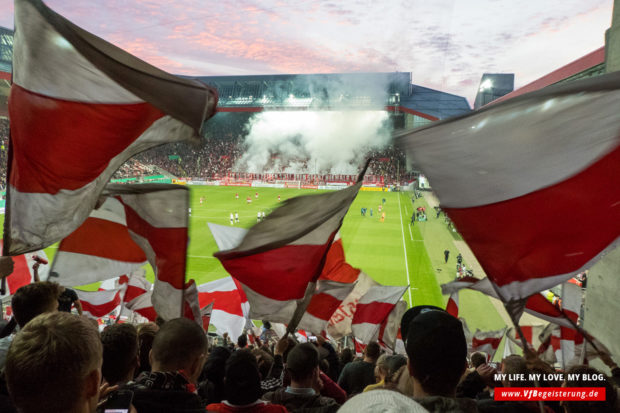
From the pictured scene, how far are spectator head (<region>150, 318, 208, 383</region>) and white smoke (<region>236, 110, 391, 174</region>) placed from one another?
61.5 m

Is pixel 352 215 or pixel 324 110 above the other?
pixel 324 110

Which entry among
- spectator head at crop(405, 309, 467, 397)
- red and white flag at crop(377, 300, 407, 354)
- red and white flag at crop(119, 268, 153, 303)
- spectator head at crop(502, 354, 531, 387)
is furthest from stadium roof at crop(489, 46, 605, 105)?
red and white flag at crop(119, 268, 153, 303)

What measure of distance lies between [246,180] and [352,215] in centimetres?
2570

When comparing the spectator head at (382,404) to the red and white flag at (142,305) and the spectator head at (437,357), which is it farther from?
the red and white flag at (142,305)

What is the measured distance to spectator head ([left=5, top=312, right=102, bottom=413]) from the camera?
4.07 feet

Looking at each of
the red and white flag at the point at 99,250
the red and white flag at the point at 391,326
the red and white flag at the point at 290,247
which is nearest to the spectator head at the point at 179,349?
the red and white flag at the point at 290,247

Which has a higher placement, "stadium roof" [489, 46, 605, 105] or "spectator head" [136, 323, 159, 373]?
"stadium roof" [489, 46, 605, 105]

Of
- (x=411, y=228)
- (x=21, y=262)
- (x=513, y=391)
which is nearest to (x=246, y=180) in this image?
(x=411, y=228)

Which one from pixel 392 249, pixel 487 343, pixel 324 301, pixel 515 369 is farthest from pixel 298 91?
pixel 515 369

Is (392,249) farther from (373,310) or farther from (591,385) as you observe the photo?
(591,385)

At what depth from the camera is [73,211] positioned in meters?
3.29

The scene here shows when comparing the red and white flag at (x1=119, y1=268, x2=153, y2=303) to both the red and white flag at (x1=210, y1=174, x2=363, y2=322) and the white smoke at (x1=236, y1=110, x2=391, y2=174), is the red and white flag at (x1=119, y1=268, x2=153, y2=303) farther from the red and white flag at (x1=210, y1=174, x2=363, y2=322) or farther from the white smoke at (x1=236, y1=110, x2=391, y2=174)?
the white smoke at (x1=236, y1=110, x2=391, y2=174)

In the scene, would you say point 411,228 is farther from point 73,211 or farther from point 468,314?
point 73,211

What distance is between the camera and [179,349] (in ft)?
7.08
